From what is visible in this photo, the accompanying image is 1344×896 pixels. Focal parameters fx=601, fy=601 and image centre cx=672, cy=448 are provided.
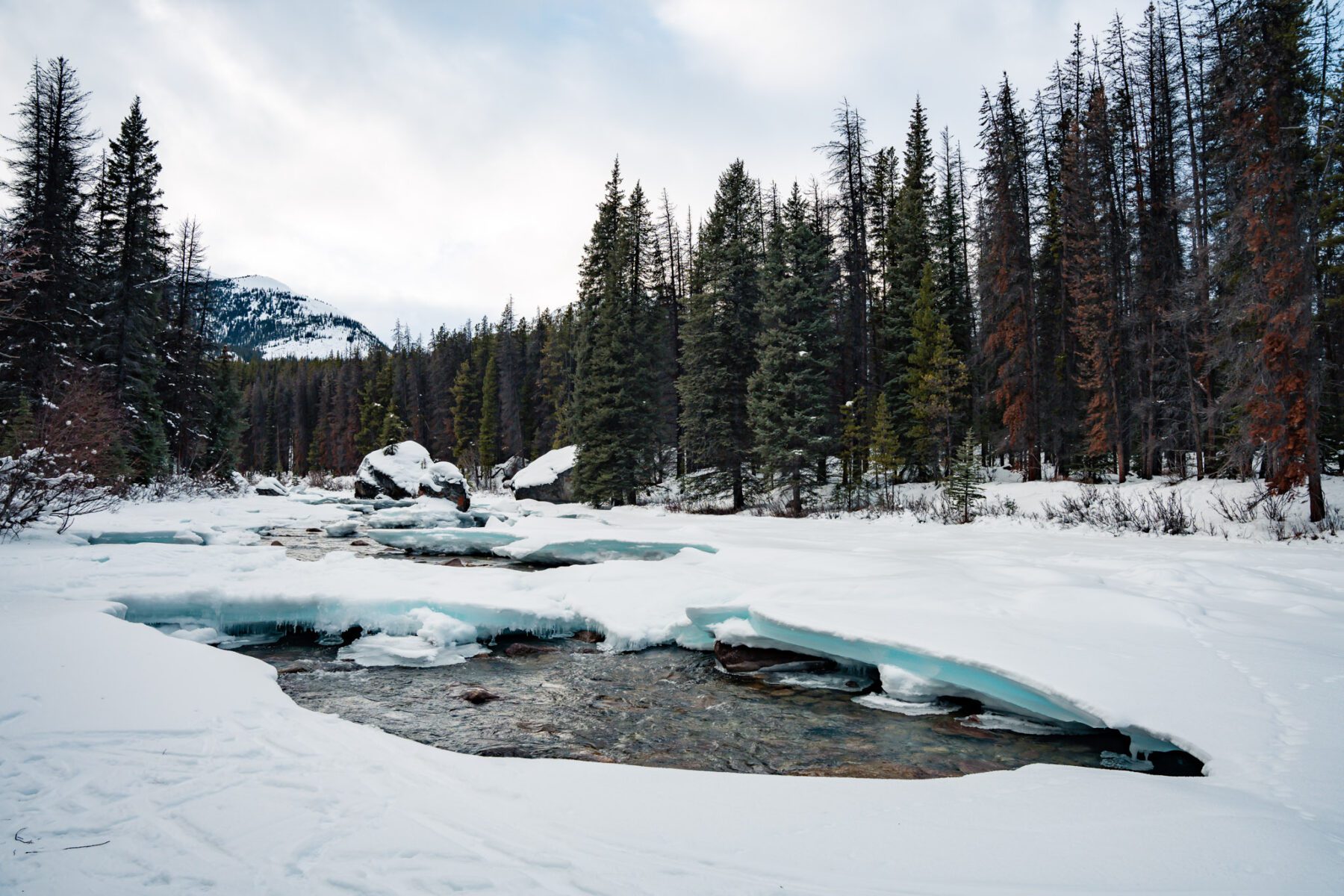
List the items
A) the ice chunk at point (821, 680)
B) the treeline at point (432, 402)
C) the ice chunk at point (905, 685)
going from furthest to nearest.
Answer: the treeline at point (432, 402), the ice chunk at point (821, 680), the ice chunk at point (905, 685)

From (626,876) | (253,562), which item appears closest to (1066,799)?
(626,876)

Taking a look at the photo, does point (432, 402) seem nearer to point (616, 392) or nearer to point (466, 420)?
point (466, 420)

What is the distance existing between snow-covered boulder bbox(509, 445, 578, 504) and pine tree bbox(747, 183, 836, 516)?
9910 mm

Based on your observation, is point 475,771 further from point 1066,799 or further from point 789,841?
point 1066,799

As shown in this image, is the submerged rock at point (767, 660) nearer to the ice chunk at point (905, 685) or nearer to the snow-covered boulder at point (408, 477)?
the ice chunk at point (905, 685)

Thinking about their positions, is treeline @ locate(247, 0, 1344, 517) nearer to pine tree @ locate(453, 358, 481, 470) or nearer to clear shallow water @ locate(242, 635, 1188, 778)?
clear shallow water @ locate(242, 635, 1188, 778)

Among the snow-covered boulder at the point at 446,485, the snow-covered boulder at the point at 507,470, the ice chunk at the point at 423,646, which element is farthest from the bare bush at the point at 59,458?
the snow-covered boulder at the point at 507,470

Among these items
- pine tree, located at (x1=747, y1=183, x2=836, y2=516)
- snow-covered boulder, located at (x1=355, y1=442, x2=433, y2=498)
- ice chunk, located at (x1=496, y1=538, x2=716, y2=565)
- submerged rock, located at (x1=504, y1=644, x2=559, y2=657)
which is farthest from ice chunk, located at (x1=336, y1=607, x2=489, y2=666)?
snow-covered boulder, located at (x1=355, y1=442, x2=433, y2=498)

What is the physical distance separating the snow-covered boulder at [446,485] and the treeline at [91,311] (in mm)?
9576

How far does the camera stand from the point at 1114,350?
2045 centimetres

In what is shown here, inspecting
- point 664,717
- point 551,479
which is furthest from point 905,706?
point 551,479

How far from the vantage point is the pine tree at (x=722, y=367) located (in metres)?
24.2

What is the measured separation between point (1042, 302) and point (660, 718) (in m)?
27.8

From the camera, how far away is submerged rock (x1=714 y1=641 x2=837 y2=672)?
24.0 ft
